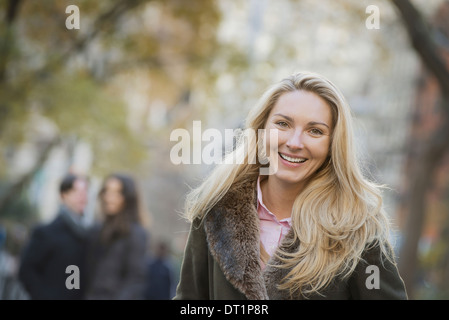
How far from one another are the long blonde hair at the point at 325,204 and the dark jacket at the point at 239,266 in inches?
1.5

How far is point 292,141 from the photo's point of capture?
2.76 m

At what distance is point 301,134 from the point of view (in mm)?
2787

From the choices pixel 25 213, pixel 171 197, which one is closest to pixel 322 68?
pixel 25 213

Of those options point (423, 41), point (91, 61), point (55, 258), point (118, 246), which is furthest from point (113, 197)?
point (91, 61)

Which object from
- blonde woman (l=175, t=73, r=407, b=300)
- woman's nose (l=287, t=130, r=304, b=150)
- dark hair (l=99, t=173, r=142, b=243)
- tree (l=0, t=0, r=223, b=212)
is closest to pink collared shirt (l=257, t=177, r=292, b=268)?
blonde woman (l=175, t=73, r=407, b=300)

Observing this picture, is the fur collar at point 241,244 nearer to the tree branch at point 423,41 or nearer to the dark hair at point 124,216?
the dark hair at point 124,216

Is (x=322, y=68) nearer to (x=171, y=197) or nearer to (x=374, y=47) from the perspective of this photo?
(x=374, y=47)

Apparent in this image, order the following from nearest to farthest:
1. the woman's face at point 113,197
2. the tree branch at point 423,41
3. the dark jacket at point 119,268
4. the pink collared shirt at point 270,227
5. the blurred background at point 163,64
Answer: the pink collared shirt at point 270,227 < the dark jacket at point 119,268 < the woman's face at point 113,197 < the tree branch at point 423,41 < the blurred background at point 163,64

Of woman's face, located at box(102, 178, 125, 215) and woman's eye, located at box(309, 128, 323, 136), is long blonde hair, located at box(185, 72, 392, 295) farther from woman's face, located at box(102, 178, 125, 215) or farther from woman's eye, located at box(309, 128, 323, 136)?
woman's face, located at box(102, 178, 125, 215)

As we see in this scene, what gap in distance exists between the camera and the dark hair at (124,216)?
20.2ft

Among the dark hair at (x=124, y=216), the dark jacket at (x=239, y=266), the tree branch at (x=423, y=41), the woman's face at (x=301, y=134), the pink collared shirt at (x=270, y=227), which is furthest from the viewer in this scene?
the tree branch at (x=423, y=41)

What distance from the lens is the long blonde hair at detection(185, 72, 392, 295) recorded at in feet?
8.75

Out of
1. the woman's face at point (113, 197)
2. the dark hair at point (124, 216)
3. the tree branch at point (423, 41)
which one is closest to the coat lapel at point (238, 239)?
the dark hair at point (124, 216)
